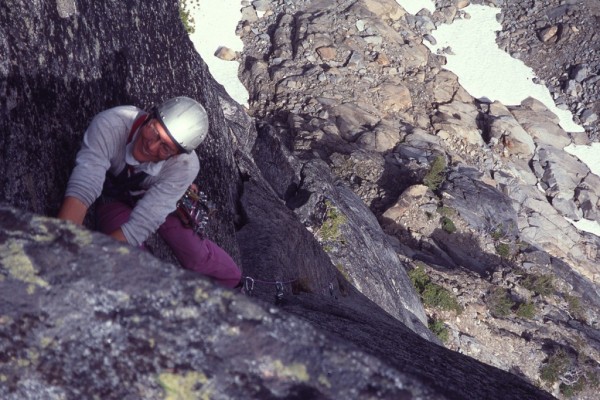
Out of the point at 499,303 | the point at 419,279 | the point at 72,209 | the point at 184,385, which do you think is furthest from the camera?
the point at 499,303

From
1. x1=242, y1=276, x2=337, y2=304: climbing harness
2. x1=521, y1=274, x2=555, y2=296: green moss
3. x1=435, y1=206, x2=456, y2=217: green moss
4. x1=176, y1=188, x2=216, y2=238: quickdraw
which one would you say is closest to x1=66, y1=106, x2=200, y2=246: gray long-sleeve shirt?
x1=176, y1=188, x2=216, y2=238: quickdraw

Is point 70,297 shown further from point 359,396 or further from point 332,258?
point 332,258

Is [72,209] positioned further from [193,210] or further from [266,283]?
[266,283]

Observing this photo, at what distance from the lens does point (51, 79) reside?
5605mm

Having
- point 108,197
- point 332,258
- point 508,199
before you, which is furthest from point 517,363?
point 108,197

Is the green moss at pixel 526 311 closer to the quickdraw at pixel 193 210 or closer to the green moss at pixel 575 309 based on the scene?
the green moss at pixel 575 309

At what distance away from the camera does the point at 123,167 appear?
5.58 m

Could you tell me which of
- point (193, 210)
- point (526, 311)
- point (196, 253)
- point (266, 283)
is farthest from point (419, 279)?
point (193, 210)

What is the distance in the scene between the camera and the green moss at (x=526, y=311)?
65.5ft

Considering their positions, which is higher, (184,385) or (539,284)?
(539,284)

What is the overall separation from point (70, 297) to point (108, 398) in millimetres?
484

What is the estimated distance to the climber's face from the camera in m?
5.21

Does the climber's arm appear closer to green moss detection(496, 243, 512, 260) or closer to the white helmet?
the white helmet

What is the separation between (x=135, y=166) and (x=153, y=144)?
1.17ft
